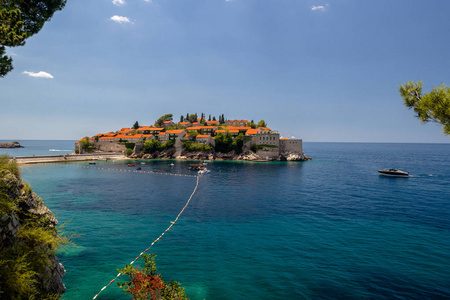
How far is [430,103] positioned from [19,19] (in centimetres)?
2380

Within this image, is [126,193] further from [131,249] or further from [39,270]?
[39,270]

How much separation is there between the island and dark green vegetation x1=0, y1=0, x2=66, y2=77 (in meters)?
111

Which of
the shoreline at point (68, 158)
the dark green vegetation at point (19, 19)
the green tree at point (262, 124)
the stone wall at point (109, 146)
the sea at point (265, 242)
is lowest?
the sea at point (265, 242)

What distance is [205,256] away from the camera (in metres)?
20.9

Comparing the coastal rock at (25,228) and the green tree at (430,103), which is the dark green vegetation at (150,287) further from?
the green tree at (430,103)

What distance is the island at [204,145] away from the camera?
407 ft

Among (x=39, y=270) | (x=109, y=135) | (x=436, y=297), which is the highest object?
(x=109, y=135)

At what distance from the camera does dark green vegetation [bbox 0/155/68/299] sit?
9.34 m

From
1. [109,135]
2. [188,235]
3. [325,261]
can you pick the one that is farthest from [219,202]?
[109,135]

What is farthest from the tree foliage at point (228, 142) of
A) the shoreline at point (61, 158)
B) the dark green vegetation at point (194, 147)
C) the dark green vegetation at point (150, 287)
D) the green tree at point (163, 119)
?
the dark green vegetation at point (150, 287)

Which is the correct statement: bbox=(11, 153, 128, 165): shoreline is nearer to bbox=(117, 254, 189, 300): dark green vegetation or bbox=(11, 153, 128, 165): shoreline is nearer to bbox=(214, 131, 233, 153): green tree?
bbox=(214, 131, 233, 153): green tree

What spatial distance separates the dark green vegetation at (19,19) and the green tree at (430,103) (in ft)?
77.5

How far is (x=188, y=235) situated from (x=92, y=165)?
280 feet

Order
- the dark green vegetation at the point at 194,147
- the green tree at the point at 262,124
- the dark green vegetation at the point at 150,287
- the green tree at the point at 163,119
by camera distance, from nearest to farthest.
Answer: the dark green vegetation at the point at 150,287 < the dark green vegetation at the point at 194,147 < the green tree at the point at 262,124 < the green tree at the point at 163,119
